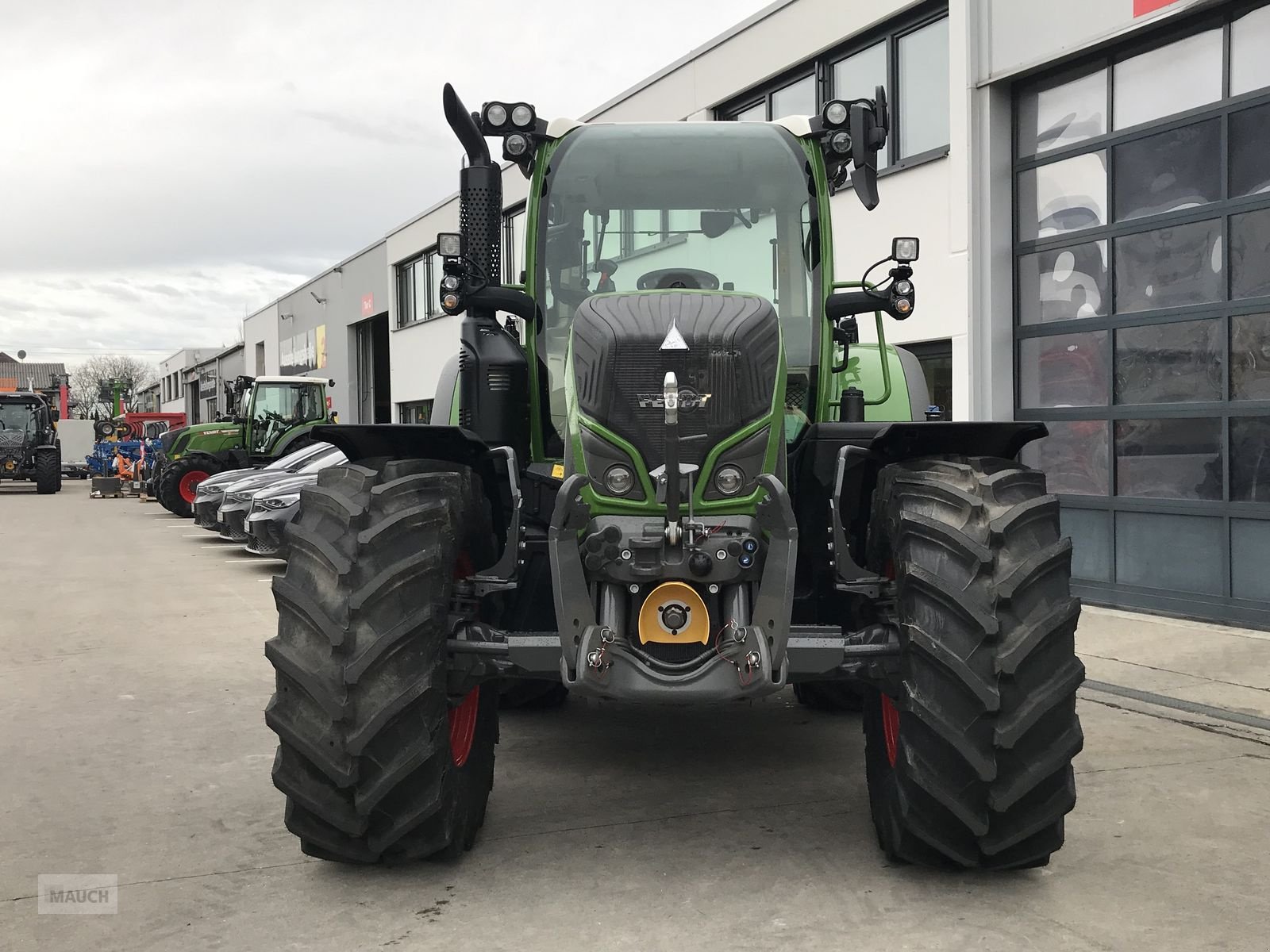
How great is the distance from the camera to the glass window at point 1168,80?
8922 millimetres

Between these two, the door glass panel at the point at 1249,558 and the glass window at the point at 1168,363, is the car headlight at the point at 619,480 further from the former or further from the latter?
the glass window at the point at 1168,363

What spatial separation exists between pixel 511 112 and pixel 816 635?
8.48ft

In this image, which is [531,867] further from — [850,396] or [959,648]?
[850,396]

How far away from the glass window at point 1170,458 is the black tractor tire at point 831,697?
4.23m

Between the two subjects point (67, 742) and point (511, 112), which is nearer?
point (511, 112)

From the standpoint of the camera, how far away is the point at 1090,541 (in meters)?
10.0

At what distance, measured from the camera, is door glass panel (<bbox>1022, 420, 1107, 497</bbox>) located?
32.6ft

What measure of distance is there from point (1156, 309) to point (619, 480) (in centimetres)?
697

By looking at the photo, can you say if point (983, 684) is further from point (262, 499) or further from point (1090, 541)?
point (262, 499)

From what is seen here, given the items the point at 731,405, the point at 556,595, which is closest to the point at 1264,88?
the point at 731,405

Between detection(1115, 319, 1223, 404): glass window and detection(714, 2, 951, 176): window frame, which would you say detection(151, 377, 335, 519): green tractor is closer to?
detection(714, 2, 951, 176): window frame

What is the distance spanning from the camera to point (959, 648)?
3580 mm

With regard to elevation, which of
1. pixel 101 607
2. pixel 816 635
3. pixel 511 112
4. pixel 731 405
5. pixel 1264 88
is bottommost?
pixel 101 607

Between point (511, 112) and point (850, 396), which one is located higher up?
point (511, 112)
